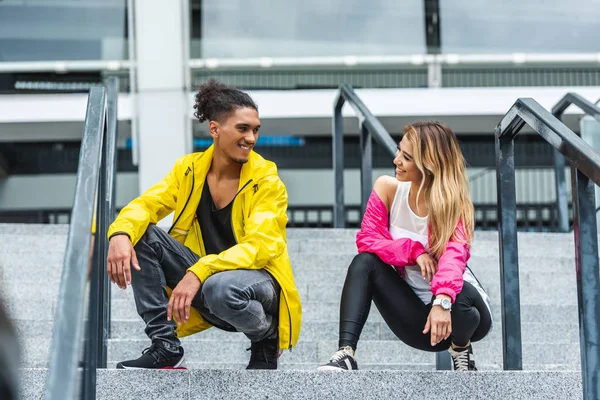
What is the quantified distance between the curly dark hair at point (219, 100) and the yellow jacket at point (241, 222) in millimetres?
138

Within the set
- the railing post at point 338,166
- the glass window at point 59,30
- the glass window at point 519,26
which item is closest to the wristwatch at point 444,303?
the railing post at point 338,166

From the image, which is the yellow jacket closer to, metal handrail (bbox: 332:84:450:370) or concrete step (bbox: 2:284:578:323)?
concrete step (bbox: 2:284:578:323)

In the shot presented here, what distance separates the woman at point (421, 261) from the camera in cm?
294

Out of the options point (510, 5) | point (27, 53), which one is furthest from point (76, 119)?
point (510, 5)

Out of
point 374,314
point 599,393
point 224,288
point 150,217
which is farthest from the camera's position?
point 374,314

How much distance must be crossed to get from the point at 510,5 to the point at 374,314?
4458 millimetres

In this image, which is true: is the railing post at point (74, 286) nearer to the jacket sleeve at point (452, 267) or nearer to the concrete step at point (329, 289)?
the jacket sleeve at point (452, 267)

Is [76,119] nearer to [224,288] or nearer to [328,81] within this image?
[328,81]

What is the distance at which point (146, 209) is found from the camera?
309 cm

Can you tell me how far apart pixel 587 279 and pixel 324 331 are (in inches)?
63.3

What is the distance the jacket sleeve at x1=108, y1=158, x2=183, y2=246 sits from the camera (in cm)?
294

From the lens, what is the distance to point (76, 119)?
762 cm

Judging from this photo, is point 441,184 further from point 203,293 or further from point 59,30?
point 59,30

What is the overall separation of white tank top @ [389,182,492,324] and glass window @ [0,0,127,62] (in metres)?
4.95
